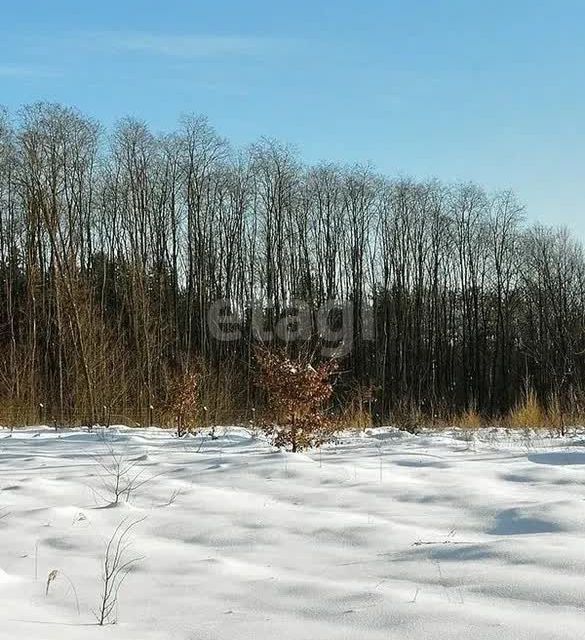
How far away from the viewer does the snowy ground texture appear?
90.5 inches

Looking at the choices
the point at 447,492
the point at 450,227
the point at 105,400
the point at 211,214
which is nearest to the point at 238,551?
the point at 447,492

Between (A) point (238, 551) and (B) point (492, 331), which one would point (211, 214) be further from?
(A) point (238, 551)

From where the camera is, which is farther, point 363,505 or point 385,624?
point 363,505

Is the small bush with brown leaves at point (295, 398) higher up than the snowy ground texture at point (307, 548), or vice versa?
the small bush with brown leaves at point (295, 398)

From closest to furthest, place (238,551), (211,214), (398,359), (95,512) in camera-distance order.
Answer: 1. (238,551)
2. (95,512)
3. (211,214)
4. (398,359)

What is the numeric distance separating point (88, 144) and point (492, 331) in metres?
21.2

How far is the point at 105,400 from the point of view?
1466cm
